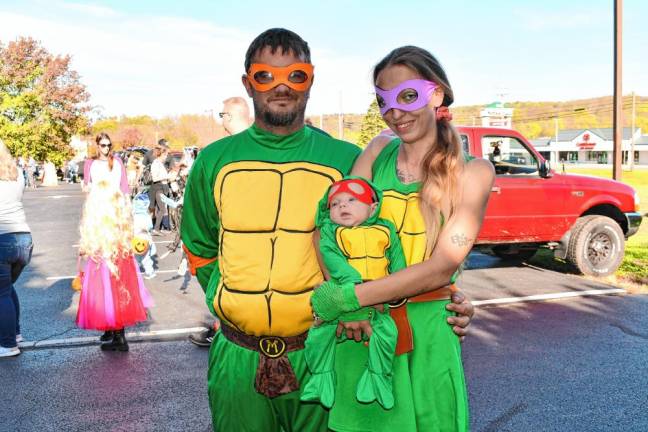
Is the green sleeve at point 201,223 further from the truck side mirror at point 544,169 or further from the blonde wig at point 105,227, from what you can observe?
the truck side mirror at point 544,169

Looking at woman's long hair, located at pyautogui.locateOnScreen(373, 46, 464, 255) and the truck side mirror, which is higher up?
woman's long hair, located at pyautogui.locateOnScreen(373, 46, 464, 255)

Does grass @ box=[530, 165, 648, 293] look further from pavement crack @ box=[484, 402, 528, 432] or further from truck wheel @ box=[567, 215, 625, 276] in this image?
pavement crack @ box=[484, 402, 528, 432]

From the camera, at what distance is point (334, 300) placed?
1960 mm

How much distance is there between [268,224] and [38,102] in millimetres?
40017

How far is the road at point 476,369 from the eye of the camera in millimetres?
4371

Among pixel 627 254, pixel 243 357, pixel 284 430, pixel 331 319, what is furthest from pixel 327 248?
pixel 627 254

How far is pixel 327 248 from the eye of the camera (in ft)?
6.75

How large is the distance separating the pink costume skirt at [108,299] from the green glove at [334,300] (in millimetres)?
4318

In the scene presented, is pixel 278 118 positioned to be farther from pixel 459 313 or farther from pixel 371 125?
pixel 371 125

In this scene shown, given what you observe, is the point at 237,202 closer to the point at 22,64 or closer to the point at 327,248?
the point at 327,248

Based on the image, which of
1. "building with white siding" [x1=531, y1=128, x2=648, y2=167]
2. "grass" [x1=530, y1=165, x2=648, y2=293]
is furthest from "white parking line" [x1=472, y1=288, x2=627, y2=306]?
"building with white siding" [x1=531, y1=128, x2=648, y2=167]

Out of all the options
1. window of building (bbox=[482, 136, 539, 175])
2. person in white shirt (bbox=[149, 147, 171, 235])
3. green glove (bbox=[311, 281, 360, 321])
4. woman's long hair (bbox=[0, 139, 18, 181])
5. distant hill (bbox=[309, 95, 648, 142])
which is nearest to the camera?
green glove (bbox=[311, 281, 360, 321])

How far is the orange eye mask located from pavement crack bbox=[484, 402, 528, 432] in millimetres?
2893

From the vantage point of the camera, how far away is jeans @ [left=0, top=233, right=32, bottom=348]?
5727 millimetres
